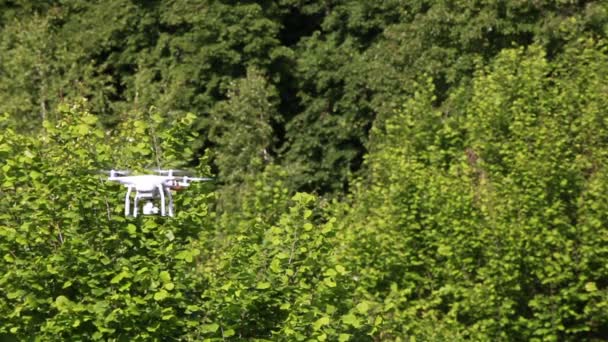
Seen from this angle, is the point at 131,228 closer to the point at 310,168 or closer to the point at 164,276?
the point at 164,276

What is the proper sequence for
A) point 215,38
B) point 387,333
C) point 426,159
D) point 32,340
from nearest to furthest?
point 32,340, point 387,333, point 426,159, point 215,38

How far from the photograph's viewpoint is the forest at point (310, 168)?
420 inches

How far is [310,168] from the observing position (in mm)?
28234

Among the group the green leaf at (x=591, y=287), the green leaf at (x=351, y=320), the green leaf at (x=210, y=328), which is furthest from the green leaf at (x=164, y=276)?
the green leaf at (x=591, y=287)

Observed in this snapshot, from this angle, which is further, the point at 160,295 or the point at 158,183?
the point at 160,295

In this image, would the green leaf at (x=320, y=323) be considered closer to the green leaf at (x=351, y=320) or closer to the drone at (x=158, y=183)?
the green leaf at (x=351, y=320)

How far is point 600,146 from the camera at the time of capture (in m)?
20.3

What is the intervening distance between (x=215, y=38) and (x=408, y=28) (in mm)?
5110

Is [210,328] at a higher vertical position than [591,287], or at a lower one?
higher

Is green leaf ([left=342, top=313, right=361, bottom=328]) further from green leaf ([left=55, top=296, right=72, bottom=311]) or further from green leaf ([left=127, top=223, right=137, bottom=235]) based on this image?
green leaf ([left=55, top=296, right=72, bottom=311])

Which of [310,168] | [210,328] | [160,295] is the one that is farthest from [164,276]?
[310,168]

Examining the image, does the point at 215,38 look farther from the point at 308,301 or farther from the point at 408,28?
the point at 308,301

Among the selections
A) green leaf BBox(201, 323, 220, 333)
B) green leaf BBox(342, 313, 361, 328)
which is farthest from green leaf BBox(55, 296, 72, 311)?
green leaf BBox(342, 313, 361, 328)

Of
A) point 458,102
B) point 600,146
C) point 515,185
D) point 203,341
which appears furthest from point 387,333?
point 203,341
